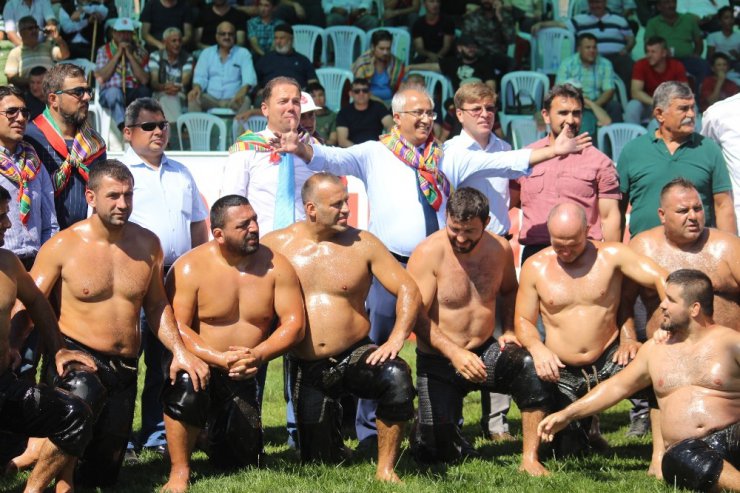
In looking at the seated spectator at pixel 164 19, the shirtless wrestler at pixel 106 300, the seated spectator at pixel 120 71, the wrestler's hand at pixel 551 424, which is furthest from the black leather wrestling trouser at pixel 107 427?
the seated spectator at pixel 164 19

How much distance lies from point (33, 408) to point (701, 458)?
330cm

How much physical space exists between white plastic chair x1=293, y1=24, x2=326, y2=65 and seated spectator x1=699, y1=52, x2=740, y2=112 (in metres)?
4.55

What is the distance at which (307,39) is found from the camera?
577 inches

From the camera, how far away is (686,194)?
22.9 feet

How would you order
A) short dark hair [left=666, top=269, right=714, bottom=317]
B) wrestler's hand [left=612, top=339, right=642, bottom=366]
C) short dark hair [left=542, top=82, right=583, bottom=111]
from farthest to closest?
short dark hair [left=542, top=82, right=583, bottom=111] < wrestler's hand [left=612, top=339, right=642, bottom=366] < short dark hair [left=666, top=269, right=714, bottom=317]

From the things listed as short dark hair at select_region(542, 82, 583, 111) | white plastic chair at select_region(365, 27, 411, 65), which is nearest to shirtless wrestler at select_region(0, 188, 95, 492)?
short dark hair at select_region(542, 82, 583, 111)

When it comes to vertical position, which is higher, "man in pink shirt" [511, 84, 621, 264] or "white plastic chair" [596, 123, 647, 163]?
"man in pink shirt" [511, 84, 621, 264]

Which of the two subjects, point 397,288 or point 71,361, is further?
point 397,288

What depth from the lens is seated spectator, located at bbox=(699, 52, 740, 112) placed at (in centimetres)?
1424

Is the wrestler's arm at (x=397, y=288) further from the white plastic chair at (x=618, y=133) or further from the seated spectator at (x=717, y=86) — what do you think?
the seated spectator at (x=717, y=86)

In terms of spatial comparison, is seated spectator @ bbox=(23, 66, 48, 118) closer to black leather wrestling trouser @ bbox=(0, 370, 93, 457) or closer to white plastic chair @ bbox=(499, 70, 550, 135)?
white plastic chair @ bbox=(499, 70, 550, 135)

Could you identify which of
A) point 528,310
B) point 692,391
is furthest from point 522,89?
point 692,391

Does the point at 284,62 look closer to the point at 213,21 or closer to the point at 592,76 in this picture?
the point at 213,21

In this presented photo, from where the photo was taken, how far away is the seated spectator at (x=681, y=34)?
14.4m
